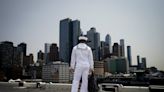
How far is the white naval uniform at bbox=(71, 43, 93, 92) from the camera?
12.0 ft

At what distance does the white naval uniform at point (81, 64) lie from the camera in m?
3.65

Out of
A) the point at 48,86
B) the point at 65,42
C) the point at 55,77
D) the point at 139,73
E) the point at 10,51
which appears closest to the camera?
the point at 48,86

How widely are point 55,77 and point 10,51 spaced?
27976 mm

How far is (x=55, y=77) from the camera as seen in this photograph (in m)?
128

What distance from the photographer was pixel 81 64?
3.70 meters

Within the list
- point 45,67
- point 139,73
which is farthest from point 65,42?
point 139,73

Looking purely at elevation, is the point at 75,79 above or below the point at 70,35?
below

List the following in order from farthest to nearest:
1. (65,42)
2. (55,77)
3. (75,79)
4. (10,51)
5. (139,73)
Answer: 1. (65,42)
2. (55,77)
3. (10,51)
4. (139,73)
5. (75,79)

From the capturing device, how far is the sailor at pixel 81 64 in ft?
12.0

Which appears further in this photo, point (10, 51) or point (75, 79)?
point (10, 51)

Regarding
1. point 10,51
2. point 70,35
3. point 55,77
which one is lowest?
point 55,77

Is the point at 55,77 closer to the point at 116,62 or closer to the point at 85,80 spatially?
the point at 116,62

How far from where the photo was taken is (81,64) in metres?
3.70

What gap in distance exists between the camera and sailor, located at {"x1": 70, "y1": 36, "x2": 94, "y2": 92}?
12.0 ft
